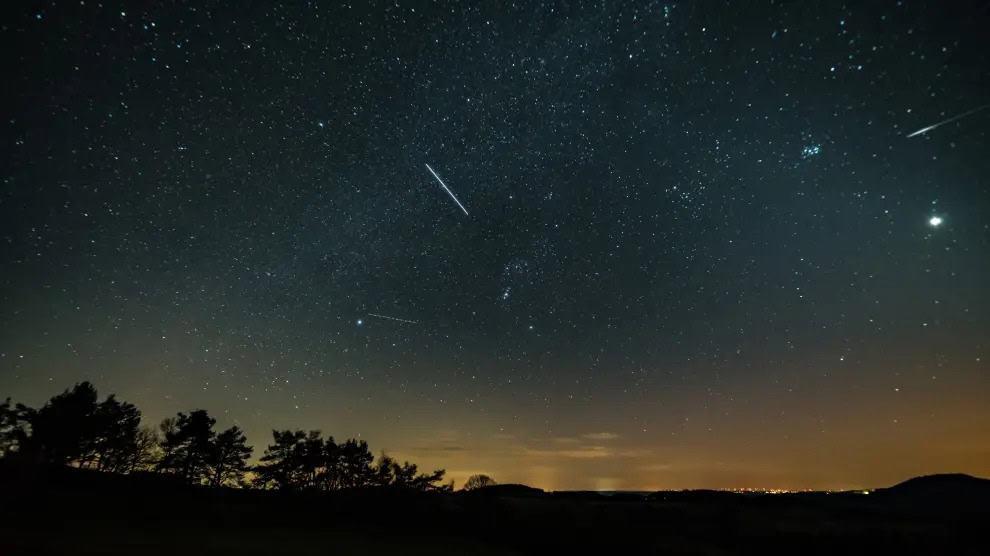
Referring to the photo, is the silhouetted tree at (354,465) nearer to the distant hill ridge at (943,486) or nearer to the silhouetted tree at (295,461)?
the silhouetted tree at (295,461)

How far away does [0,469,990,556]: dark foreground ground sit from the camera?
74.0ft

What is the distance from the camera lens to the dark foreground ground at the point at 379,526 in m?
22.5

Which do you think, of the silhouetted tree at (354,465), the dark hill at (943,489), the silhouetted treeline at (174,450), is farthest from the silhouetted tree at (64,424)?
the dark hill at (943,489)

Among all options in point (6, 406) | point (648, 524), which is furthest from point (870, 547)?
point (6, 406)

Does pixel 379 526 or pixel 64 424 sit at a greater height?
pixel 64 424

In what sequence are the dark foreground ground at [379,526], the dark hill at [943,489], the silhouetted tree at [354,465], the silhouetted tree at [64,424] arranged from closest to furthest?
the dark foreground ground at [379,526], the silhouetted tree at [64,424], the silhouetted tree at [354,465], the dark hill at [943,489]

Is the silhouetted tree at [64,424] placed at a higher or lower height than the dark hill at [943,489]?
higher

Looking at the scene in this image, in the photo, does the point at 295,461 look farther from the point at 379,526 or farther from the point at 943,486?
the point at 943,486

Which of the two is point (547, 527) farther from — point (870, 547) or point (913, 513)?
point (913, 513)

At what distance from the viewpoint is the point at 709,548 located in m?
34.1

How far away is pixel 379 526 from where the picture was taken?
106 feet

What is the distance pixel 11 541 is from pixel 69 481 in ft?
72.4

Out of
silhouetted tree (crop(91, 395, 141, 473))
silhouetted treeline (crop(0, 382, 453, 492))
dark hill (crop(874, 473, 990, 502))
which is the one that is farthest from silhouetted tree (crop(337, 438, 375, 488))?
dark hill (crop(874, 473, 990, 502))

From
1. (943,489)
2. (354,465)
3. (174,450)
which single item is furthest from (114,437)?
(943,489)
